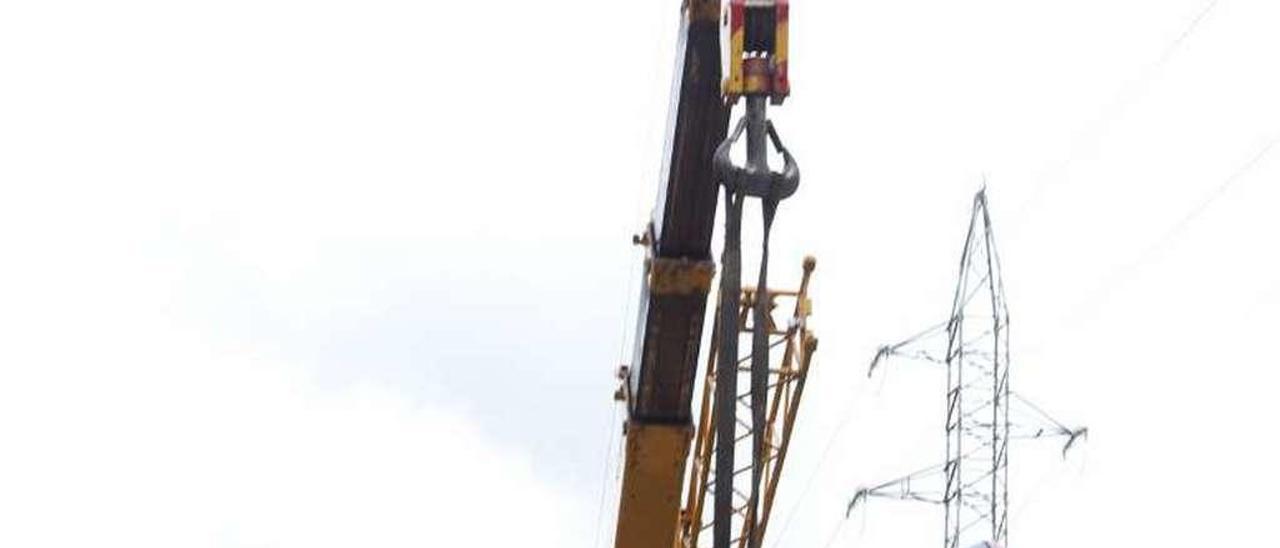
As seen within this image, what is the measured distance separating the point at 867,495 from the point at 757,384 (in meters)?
36.7

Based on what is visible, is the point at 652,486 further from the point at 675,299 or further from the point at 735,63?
the point at 735,63

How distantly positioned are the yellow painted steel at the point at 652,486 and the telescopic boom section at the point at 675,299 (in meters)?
0.01

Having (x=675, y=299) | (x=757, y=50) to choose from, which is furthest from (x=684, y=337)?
(x=757, y=50)

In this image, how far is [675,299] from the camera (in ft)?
76.1

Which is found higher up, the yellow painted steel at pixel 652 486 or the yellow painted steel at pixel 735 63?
the yellow painted steel at pixel 735 63

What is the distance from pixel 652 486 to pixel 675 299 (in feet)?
9.15

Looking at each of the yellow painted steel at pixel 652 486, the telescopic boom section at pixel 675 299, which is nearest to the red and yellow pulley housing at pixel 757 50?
the telescopic boom section at pixel 675 299

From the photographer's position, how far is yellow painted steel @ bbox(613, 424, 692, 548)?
80.1 feet

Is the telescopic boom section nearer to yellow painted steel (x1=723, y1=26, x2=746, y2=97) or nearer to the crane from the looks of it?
the crane

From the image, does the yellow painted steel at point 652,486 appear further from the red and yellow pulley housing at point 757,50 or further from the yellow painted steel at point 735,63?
the yellow painted steel at point 735,63

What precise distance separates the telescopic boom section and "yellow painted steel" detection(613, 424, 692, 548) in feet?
0.04

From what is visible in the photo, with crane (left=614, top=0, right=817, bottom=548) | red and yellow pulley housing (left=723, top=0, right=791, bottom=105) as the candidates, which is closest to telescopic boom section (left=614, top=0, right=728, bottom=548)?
crane (left=614, top=0, right=817, bottom=548)

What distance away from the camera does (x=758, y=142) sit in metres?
15.0

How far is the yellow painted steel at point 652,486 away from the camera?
24.4 m
